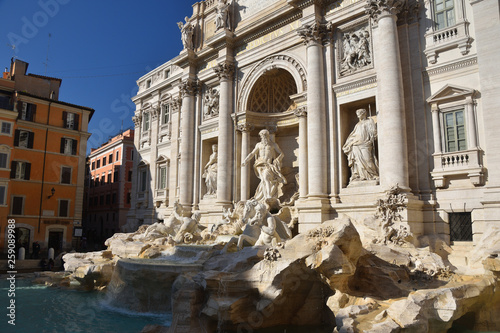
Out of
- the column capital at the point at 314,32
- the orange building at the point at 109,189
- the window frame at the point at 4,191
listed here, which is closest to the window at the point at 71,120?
the window frame at the point at 4,191

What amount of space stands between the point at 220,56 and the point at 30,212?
59.5ft

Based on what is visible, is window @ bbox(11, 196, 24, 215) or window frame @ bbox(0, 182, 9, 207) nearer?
window frame @ bbox(0, 182, 9, 207)

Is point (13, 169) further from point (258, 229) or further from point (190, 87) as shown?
point (258, 229)

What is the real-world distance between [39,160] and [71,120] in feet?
13.7

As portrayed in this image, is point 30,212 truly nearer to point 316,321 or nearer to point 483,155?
point 316,321

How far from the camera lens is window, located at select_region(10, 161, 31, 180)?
27.4 m

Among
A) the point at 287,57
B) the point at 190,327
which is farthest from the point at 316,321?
the point at 287,57

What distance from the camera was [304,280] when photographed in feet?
32.8

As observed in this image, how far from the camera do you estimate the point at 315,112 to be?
1661 centimetres

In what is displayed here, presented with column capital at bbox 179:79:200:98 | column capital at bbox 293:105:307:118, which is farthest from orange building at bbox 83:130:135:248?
column capital at bbox 293:105:307:118

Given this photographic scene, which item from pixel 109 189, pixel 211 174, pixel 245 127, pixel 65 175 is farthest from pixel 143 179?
pixel 109 189

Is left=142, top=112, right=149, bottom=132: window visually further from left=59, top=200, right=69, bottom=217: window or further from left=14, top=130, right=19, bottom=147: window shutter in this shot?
left=14, top=130, right=19, bottom=147: window shutter

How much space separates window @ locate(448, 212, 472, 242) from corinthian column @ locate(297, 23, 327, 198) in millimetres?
4864

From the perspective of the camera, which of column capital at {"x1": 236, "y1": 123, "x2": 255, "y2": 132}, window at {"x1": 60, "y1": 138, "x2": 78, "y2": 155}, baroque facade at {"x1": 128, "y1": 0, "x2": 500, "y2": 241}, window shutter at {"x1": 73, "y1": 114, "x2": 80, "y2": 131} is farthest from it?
window shutter at {"x1": 73, "y1": 114, "x2": 80, "y2": 131}
